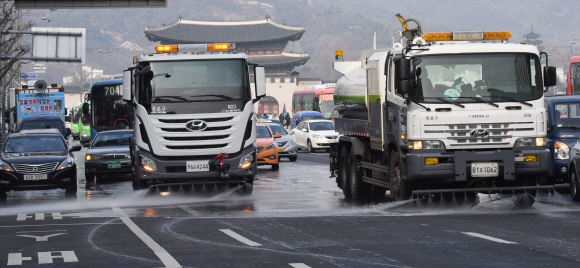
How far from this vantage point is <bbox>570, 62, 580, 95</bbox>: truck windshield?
3200 cm

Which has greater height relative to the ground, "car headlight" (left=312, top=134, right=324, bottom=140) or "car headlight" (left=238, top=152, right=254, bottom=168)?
"car headlight" (left=312, top=134, right=324, bottom=140)

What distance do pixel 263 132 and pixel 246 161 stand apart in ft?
42.4

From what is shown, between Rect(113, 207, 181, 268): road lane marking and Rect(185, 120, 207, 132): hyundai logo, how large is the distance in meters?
2.88

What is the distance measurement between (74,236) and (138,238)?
38.9 inches

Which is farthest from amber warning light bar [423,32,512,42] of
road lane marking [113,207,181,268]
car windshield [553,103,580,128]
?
road lane marking [113,207,181,268]

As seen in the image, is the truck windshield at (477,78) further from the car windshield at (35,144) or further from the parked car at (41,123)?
the parked car at (41,123)

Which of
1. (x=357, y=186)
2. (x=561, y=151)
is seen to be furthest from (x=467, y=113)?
(x=561, y=151)

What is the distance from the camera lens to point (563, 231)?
11641 millimetres

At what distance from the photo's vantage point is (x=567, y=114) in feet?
60.0

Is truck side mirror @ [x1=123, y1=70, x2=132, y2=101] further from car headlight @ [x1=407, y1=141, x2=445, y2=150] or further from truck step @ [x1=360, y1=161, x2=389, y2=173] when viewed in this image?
car headlight @ [x1=407, y1=141, x2=445, y2=150]

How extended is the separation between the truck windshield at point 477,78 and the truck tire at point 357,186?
135 inches

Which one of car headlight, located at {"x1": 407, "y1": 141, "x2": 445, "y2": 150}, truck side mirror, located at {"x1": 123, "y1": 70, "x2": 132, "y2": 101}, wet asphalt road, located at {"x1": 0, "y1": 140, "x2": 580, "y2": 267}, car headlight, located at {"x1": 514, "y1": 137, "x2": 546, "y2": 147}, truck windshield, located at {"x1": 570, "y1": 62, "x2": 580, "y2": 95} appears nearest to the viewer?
wet asphalt road, located at {"x1": 0, "y1": 140, "x2": 580, "y2": 267}

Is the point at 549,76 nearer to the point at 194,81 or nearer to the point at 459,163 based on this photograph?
the point at 459,163

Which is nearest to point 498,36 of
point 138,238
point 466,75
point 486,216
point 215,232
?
point 466,75
